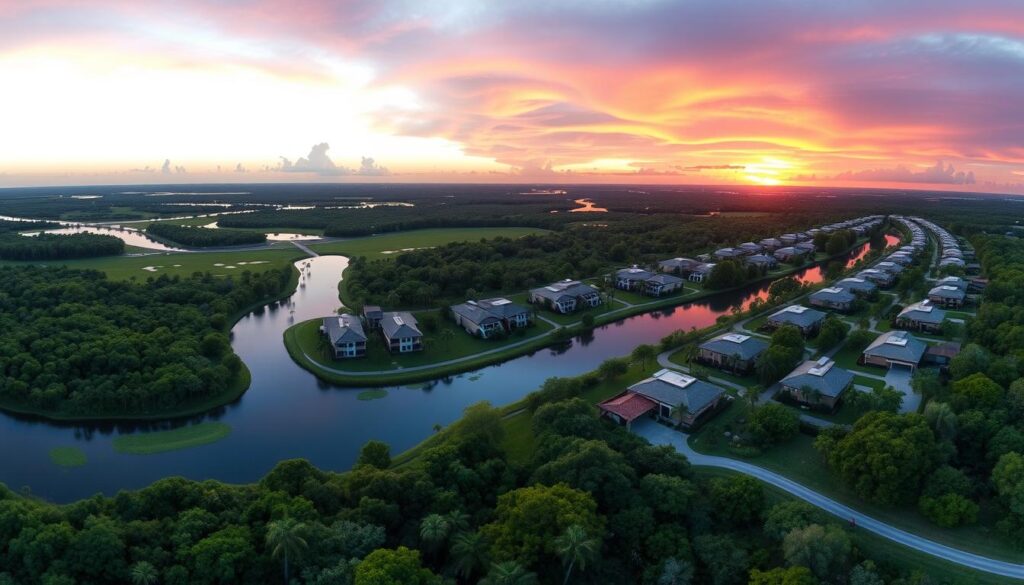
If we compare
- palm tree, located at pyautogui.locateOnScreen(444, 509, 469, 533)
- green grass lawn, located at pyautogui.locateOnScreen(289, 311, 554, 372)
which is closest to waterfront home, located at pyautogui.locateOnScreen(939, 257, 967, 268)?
green grass lawn, located at pyautogui.locateOnScreen(289, 311, 554, 372)

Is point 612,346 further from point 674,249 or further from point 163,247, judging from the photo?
point 163,247

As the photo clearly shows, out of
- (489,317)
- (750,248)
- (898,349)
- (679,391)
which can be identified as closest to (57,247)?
(489,317)

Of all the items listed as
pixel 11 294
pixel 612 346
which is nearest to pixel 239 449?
pixel 612 346

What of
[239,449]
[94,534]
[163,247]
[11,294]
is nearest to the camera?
[94,534]

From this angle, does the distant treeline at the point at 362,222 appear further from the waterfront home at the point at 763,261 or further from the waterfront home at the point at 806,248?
the waterfront home at the point at 763,261

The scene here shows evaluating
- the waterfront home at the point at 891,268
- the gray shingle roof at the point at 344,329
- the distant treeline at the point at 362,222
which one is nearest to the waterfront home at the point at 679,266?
the waterfront home at the point at 891,268
